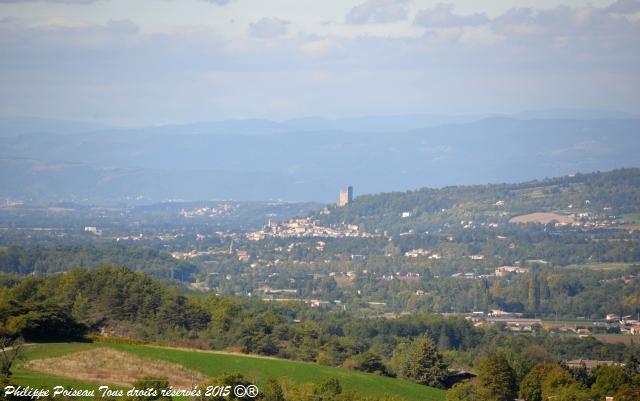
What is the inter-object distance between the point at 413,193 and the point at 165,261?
6637cm

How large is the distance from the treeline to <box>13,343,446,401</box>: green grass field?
4575cm

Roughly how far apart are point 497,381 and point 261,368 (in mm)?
7584

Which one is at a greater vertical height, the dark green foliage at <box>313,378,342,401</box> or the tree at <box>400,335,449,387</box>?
the dark green foliage at <box>313,378,342,401</box>

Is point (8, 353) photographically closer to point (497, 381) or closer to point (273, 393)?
point (273, 393)

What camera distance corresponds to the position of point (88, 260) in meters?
93.0

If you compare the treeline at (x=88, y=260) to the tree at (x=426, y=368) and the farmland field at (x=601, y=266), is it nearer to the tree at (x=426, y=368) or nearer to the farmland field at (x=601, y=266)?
the farmland field at (x=601, y=266)

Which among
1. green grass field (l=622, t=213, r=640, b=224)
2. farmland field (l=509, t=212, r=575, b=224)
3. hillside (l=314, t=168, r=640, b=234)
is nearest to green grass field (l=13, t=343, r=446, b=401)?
green grass field (l=622, t=213, r=640, b=224)

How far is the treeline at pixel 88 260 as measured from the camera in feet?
293

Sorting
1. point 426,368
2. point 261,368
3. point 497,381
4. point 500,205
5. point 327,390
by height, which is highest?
point 500,205

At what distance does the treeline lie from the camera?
89.3m

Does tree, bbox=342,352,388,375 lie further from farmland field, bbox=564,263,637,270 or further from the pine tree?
farmland field, bbox=564,263,637,270

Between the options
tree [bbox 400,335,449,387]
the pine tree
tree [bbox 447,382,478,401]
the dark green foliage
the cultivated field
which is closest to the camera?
the pine tree

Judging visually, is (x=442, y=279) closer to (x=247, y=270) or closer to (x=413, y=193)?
(x=247, y=270)

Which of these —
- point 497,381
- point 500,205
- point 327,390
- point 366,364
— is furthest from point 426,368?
point 500,205
